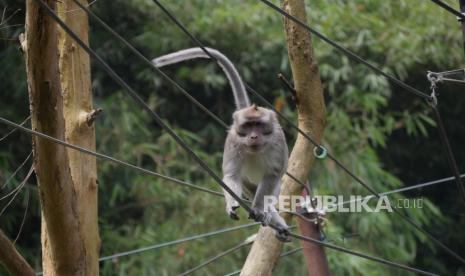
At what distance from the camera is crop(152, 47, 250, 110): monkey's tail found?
14.7 ft

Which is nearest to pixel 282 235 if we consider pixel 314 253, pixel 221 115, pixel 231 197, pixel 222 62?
pixel 231 197

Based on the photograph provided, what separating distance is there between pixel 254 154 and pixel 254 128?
0.17m

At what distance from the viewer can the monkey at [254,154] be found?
176 inches

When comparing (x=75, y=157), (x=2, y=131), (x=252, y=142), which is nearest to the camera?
(x=75, y=157)

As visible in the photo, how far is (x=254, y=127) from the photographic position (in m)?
4.52

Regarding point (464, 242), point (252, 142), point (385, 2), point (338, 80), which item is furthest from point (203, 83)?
point (252, 142)

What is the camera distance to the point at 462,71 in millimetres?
3885

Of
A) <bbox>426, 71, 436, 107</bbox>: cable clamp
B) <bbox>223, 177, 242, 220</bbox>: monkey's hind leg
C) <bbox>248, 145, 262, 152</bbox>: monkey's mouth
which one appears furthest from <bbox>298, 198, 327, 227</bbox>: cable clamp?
<bbox>426, 71, 436, 107</bbox>: cable clamp

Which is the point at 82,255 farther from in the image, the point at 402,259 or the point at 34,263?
the point at 402,259

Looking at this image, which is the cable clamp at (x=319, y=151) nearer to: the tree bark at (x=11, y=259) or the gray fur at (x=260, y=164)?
the gray fur at (x=260, y=164)

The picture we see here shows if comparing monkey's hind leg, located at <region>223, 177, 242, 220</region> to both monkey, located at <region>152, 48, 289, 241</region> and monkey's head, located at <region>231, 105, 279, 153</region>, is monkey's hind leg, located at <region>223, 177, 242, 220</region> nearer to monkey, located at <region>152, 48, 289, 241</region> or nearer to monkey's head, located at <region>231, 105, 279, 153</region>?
monkey, located at <region>152, 48, 289, 241</region>

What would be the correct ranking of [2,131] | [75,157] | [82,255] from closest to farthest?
[82,255], [75,157], [2,131]

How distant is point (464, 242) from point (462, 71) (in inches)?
254

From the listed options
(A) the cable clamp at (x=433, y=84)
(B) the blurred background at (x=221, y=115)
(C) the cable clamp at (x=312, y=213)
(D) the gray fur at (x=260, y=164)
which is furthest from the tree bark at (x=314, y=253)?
(B) the blurred background at (x=221, y=115)
